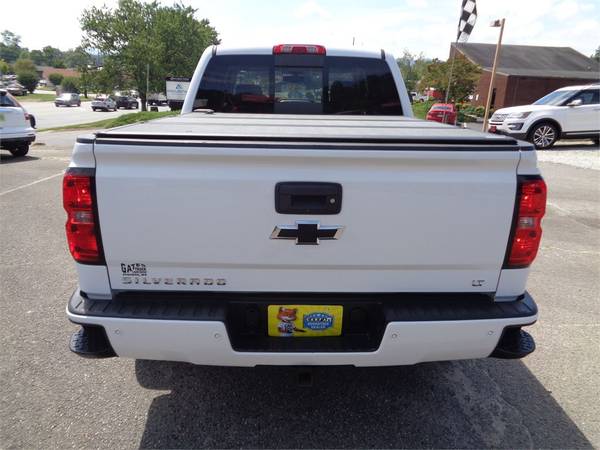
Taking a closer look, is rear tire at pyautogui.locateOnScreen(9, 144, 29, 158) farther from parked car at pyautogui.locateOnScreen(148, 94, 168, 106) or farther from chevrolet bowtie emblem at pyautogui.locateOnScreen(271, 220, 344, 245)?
parked car at pyautogui.locateOnScreen(148, 94, 168, 106)

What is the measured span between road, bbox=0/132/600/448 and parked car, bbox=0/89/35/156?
9272mm

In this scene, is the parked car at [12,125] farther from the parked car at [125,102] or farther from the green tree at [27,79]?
the green tree at [27,79]

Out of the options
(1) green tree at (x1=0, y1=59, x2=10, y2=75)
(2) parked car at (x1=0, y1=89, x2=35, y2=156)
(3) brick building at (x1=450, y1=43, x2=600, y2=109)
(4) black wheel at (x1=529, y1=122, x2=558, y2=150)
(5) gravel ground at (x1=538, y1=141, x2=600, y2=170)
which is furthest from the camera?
(1) green tree at (x1=0, y1=59, x2=10, y2=75)

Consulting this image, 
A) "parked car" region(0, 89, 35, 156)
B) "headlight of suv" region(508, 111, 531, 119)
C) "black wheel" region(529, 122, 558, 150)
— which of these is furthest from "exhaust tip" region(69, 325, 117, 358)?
"black wheel" region(529, 122, 558, 150)

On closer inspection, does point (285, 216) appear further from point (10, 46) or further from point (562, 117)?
point (10, 46)

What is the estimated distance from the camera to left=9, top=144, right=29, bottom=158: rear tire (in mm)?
11789

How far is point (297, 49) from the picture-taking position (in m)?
3.99

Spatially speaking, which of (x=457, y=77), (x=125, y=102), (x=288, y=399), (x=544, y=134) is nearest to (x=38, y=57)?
(x=125, y=102)

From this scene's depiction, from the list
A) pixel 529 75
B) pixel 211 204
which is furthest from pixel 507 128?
pixel 529 75

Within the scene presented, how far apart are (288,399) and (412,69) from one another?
87.8m

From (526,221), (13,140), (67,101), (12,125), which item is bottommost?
(67,101)

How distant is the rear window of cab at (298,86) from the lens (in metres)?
4.05

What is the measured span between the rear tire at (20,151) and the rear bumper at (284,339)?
12.0 meters

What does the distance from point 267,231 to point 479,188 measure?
975 mm
